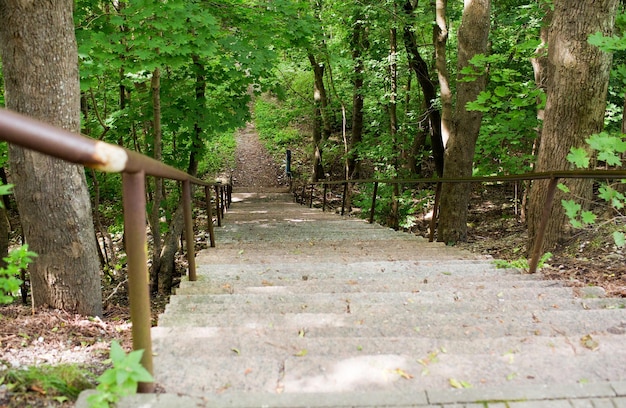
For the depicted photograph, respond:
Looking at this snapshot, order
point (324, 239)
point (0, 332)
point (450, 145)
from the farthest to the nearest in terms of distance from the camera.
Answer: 1. point (450, 145)
2. point (324, 239)
3. point (0, 332)

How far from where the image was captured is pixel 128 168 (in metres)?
1.62

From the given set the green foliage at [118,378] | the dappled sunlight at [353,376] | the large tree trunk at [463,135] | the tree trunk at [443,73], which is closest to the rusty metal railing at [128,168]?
the green foliage at [118,378]

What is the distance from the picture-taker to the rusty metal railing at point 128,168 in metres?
1.27

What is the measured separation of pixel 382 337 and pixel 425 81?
11.2 meters

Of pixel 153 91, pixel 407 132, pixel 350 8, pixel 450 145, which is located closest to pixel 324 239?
Answer: pixel 450 145

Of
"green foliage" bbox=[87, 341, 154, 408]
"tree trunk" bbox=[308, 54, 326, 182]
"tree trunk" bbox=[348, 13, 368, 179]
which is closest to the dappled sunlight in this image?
"green foliage" bbox=[87, 341, 154, 408]

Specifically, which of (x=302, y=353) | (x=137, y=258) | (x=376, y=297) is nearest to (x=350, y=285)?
(x=376, y=297)

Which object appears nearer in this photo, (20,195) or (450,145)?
(20,195)

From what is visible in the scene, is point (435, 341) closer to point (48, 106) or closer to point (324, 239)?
point (48, 106)

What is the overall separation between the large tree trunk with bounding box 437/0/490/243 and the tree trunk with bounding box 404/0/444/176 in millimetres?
3608

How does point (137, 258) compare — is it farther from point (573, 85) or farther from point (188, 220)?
point (573, 85)

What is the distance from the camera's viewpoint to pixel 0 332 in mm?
2795

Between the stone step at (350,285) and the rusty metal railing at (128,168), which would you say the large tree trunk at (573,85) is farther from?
the rusty metal railing at (128,168)

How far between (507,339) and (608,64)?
3668mm
